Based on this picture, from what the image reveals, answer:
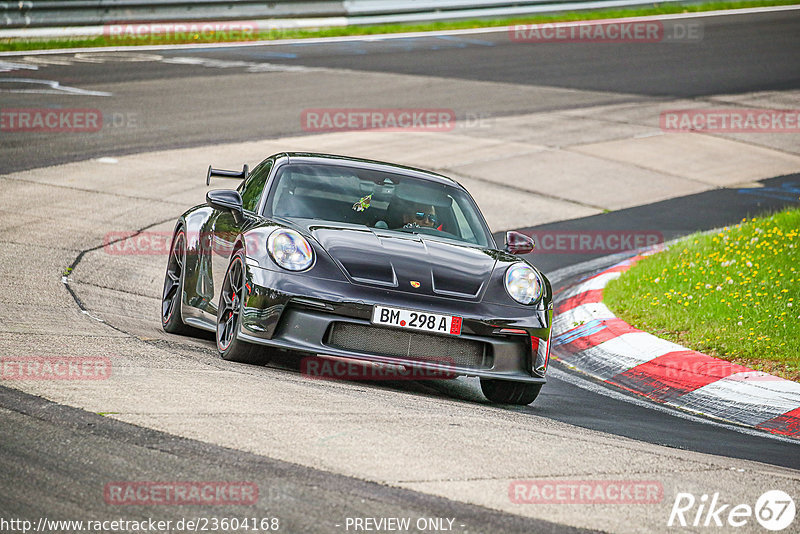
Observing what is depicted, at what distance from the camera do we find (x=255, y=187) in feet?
25.7

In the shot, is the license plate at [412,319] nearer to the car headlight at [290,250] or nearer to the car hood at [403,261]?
the car hood at [403,261]

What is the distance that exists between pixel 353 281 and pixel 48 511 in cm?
278

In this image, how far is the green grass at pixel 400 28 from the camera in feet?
74.0

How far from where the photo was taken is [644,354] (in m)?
7.99
